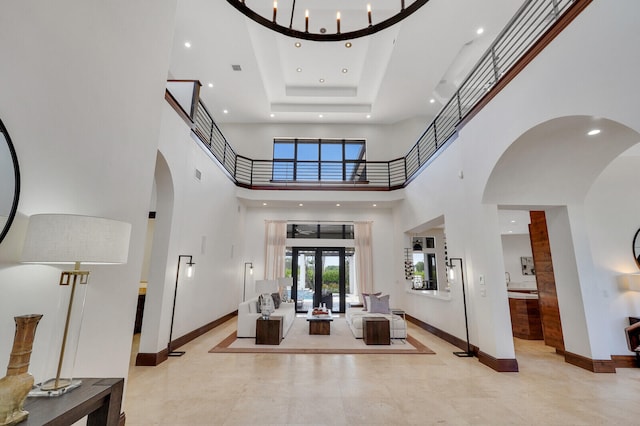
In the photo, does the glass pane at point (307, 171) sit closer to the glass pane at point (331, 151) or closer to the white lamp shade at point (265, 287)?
the glass pane at point (331, 151)

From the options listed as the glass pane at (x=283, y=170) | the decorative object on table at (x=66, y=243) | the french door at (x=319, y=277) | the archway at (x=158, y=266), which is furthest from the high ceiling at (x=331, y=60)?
the decorative object on table at (x=66, y=243)

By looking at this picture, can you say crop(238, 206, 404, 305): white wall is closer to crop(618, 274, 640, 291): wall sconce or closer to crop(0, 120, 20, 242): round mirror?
crop(618, 274, 640, 291): wall sconce

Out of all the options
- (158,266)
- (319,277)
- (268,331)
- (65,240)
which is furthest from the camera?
(319,277)

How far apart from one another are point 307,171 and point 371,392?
754 cm

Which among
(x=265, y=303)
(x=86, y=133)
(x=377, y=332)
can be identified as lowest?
(x=377, y=332)

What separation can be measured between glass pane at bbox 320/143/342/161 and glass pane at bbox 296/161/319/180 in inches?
20.7

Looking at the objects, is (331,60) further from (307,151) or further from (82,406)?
(82,406)

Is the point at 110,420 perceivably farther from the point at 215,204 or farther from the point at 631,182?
the point at 631,182

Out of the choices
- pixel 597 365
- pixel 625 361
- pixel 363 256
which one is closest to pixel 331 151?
pixel 363 256

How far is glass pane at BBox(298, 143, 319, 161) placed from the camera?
393 inches

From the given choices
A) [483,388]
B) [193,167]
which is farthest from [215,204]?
[483,388]

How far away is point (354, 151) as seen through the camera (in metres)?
10.0

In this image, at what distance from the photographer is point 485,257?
4211mm

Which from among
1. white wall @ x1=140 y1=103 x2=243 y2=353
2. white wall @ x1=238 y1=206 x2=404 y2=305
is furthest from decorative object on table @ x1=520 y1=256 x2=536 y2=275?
white wall @ x1=140 y1=103 x2=243 y2=353
